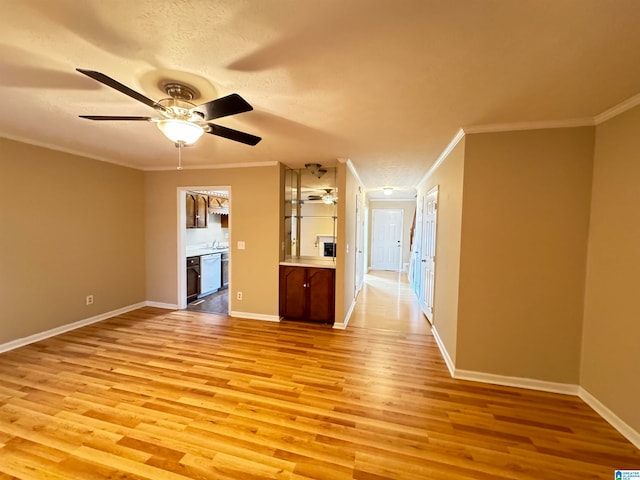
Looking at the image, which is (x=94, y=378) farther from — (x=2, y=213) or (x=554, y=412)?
(x=554, y=412)

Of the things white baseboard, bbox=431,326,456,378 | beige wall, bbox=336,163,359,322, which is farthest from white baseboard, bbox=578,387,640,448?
beige wall, bbox=336,163,359,322

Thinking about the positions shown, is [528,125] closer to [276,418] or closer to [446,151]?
[446,151]

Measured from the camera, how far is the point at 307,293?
3980 millimetres

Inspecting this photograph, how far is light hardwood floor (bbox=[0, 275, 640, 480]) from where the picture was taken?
62.6 inches

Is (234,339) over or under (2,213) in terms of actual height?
under

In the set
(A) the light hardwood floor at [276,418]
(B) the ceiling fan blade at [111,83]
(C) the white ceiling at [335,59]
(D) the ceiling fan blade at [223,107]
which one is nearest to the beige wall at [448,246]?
(A) the light hardwood floor at [276,418]

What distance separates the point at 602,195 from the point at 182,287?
5425mm

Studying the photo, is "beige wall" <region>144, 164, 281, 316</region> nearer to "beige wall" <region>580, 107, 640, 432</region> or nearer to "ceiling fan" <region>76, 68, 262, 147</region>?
"ceiling fan" <region>76, 68, 262, 147</region>

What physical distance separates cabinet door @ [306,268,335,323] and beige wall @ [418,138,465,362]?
4.86 ft

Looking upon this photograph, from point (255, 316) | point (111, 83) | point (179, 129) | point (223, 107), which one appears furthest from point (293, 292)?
point (111, 83)

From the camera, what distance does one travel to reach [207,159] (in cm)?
386

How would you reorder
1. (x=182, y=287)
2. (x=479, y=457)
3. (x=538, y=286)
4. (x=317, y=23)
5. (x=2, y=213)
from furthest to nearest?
(x=182, y=287) < (x=2, y=213) < (x=538, y=286) < (x=479, y=457) < (x=317, y=23)

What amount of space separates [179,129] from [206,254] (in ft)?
12.8

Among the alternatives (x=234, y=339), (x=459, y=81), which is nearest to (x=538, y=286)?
(x=459, y=81)
